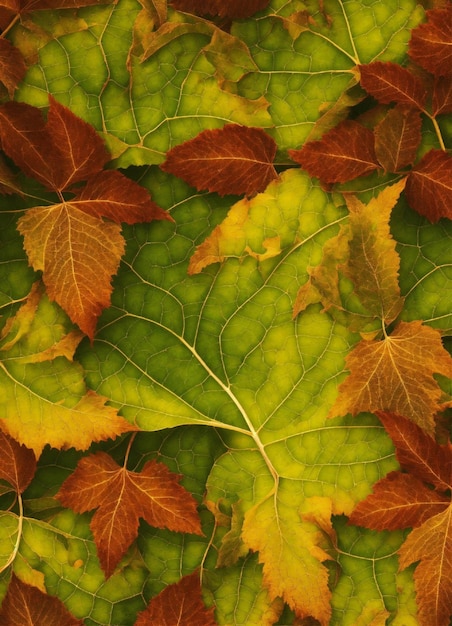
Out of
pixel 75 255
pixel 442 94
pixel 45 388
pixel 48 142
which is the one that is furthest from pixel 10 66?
pixel 442 94

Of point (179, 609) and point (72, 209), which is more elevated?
point (72, 209)

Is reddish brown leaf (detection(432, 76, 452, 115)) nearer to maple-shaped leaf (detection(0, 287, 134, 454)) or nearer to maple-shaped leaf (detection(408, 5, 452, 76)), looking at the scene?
maple-shaped leaf (detection(408, 5, 452, 76))

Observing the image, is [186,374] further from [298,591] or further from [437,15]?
[437,15]

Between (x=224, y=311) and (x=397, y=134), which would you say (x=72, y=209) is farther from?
(x=397, y=134)

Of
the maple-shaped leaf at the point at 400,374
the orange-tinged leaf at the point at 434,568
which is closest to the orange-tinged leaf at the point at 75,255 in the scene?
the maple-shaped leaf at the point at 400,374

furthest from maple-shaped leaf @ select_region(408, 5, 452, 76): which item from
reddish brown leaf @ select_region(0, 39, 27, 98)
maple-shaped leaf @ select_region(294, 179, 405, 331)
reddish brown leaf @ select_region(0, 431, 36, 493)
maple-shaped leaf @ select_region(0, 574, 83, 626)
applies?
maple-shaped leaf @ select_region(0, 574, 83, 626)

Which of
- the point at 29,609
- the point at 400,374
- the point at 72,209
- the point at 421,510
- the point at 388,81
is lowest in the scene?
the point at 29,609
